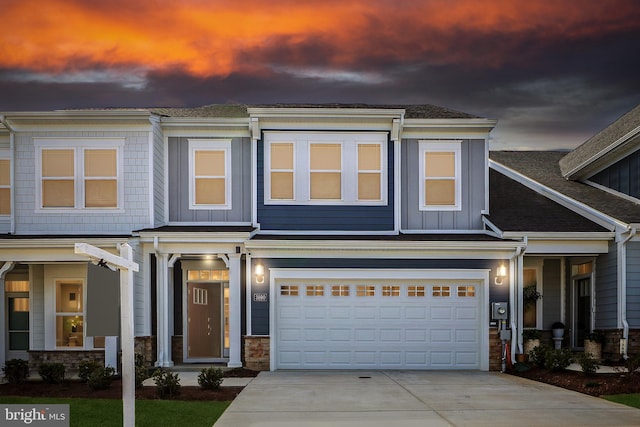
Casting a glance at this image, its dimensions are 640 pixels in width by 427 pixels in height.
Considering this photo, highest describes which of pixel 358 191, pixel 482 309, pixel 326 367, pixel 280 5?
pixel 280 5

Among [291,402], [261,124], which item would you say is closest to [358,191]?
[261,124]

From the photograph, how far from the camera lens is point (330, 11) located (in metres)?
18.9

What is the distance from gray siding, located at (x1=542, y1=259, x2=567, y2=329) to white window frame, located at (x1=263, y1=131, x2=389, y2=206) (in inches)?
225

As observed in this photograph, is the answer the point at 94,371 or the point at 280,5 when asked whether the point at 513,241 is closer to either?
the point at 280,5

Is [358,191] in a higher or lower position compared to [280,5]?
lower

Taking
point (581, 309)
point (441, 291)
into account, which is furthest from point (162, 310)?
point (581, 309)

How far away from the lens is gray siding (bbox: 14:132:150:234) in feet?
61.4

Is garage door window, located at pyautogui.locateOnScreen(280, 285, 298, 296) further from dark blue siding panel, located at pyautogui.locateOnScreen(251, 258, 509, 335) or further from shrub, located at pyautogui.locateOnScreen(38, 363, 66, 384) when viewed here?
shrub, located at pyautogui.locateOnScreen(38, 363, 66, 384)

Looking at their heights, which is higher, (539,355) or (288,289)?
(288,289)

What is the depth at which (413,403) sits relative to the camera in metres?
12.6

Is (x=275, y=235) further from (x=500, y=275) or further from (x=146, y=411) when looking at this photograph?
(x=146, y=411)

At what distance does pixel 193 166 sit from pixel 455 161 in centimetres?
689

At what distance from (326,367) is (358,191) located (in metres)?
4.58

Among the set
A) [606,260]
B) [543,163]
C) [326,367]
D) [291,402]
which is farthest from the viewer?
[543,163]
